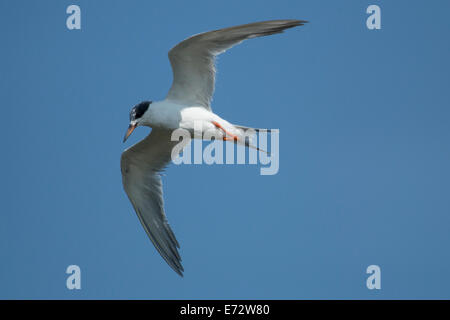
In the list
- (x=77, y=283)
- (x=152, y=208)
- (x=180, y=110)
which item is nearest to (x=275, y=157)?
(x=180, y=110)

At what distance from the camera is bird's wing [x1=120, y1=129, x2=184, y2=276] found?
9719mm

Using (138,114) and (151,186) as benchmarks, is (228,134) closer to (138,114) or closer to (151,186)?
(138,114)

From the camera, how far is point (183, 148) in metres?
9.84

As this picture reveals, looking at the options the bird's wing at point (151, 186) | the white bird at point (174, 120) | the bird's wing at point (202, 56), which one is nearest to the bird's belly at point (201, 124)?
the white bird at point (174, 120)

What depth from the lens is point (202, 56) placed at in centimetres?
879

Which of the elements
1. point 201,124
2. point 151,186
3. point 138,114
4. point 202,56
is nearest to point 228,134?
point 201,124

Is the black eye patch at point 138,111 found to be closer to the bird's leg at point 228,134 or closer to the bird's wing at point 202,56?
the bird's wing at point 202,56

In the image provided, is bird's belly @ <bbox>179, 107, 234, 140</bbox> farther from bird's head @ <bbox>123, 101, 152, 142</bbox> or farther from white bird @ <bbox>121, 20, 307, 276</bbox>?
bird's head @ <bbox>123, 101, 152, 142</bbox>

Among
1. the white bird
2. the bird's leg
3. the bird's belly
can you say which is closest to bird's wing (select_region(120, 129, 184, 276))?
the white bird

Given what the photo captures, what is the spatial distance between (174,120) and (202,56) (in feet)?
3.01

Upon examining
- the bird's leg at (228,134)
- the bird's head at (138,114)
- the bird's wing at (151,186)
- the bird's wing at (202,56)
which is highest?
the bird's wing at (202,56)

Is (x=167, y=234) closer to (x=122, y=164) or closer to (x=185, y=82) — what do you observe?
(x=122, y=164)

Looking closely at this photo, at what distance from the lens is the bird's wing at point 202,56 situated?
328 inches

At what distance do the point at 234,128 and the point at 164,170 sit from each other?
158 centimetres
